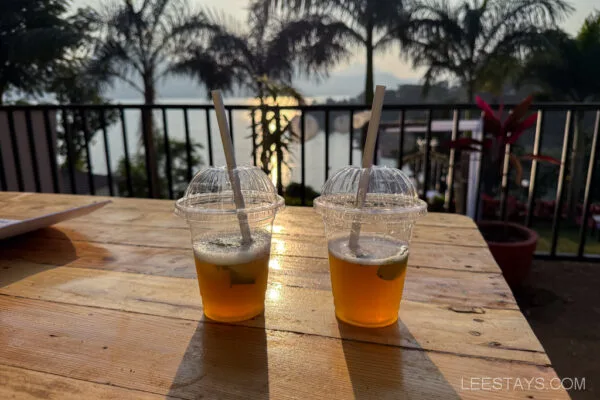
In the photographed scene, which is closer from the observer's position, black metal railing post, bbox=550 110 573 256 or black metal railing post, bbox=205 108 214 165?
black metal railing post, bbox=550 110 573 256

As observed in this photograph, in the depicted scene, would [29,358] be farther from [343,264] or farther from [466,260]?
[466,260]

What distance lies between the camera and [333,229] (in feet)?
2.37

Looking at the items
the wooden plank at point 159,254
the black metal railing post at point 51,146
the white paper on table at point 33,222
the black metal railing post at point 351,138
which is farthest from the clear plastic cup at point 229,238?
the black metal railing post at point 51,146

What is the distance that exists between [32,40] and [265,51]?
5.84m

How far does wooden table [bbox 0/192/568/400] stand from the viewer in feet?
1.87

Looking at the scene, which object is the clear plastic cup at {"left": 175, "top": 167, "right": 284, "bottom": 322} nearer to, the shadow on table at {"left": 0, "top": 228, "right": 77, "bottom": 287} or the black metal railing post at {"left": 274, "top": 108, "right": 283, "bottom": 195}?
the shadow on table at {"left": 0, "top": 228, "right": 77, "bottom": 287}

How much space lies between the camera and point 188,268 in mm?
966

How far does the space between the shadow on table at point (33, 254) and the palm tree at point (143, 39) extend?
8.56 metres

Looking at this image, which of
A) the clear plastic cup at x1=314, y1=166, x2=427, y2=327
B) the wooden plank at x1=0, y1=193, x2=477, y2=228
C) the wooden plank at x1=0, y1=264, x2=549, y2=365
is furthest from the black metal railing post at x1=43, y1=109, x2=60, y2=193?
the clear plastic cup at x1=314, y1=166, x2=427, y2=327

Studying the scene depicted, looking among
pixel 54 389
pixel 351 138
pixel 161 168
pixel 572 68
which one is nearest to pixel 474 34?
pixel 572 68

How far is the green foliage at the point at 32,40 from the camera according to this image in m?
10.2

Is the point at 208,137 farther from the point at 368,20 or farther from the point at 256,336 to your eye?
the point at 368,20

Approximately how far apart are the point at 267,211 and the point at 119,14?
10.5m

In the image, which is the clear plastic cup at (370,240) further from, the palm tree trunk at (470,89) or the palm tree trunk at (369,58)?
the palm tree trunk at (470,89)
